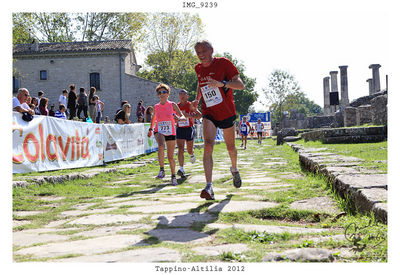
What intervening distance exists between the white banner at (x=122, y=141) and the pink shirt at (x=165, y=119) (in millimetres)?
4282

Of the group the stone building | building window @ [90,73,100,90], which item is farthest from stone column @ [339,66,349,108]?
building window @ [90,73,100,90]

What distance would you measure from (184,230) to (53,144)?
5958mm

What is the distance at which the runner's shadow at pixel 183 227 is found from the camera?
2801mm

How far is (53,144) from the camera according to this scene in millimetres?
8172

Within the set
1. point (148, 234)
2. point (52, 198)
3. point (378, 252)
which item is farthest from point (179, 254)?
point (52, 198)

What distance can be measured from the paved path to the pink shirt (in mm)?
1946

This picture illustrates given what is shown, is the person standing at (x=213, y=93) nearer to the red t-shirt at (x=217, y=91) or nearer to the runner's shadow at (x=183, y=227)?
the red t-shirt at (x=217, y=91)

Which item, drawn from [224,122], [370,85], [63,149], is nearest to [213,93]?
[224,122]

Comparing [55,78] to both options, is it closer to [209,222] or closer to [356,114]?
[356,114]

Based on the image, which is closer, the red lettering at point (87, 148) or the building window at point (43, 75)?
the red lettering at point (87, 148)

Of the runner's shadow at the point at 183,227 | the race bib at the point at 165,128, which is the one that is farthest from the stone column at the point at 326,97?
the runner's shadow at the point at 183,227

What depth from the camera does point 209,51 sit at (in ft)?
14.8

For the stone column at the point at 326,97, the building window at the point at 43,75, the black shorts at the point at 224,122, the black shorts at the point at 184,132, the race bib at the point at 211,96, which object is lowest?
the black shorts at the point at 184,132

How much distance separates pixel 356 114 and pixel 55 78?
2614 centimetres
